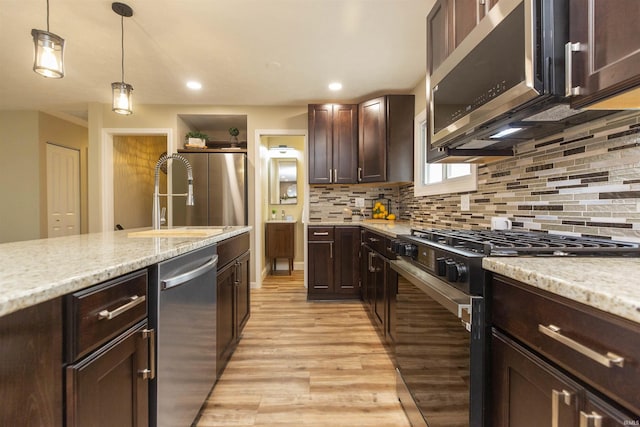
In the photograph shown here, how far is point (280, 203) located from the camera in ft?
17.1

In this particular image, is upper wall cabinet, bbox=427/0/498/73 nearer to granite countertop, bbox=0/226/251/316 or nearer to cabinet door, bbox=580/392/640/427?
cabinet door, bbox=580/392/640/427

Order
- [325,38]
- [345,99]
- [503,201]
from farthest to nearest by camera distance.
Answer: [345,99] < [325,38] < [503,201]

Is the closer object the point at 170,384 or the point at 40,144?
the point at 170,384

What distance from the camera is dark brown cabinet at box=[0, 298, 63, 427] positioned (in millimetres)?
558

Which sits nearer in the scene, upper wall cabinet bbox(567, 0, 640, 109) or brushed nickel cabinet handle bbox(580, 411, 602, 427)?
brushed nickel cabinet handle bbox(580, 411, 602, 427)

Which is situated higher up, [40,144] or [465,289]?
[40,144]

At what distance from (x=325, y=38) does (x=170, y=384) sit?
2.54 metres

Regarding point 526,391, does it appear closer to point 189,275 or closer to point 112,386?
point 112,386

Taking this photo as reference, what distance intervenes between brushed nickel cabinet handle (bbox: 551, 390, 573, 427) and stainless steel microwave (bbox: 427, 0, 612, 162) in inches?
32.1

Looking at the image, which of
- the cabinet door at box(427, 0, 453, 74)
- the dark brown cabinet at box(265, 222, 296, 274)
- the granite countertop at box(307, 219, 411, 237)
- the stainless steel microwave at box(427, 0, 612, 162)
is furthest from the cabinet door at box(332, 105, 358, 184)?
the stainless steel microwave at box(427, 0, 612, 162)

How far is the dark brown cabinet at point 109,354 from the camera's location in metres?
0.69

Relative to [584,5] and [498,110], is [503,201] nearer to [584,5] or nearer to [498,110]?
[498,110]

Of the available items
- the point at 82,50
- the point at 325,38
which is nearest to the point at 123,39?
the point at 82,50

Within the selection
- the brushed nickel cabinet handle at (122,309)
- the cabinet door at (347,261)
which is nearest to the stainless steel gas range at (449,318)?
the brushed nickel cabinet handle at (122,309)
